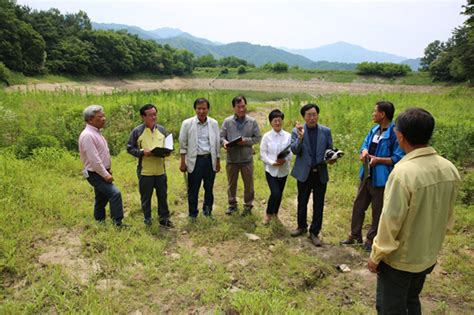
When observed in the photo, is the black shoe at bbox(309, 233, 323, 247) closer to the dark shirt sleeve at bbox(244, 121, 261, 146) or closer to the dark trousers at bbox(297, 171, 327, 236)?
the dark trousers at bbox(297, 171, 327, 236)

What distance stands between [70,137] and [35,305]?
218 inches

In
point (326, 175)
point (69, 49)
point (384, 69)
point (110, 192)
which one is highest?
point (69, 49)

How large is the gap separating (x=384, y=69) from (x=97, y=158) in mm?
45725

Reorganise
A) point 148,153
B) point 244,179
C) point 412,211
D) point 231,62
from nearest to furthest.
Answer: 1. point 412,211
2. point 148,153
3. point 244,179
4. point 231,62

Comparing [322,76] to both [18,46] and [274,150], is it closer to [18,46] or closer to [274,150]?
[18,46]

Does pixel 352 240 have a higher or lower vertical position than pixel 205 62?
lower

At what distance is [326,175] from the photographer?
12.3 feet

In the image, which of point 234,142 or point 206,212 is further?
point 206,212

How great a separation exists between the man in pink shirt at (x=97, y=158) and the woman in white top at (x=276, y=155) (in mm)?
1994

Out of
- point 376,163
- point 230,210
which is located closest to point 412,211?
point 376,163

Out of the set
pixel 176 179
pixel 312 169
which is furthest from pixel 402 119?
pixel 176 179

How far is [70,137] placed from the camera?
721cm

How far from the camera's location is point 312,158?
368 centimetres

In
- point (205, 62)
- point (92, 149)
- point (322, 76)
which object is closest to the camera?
point (92, 149)
